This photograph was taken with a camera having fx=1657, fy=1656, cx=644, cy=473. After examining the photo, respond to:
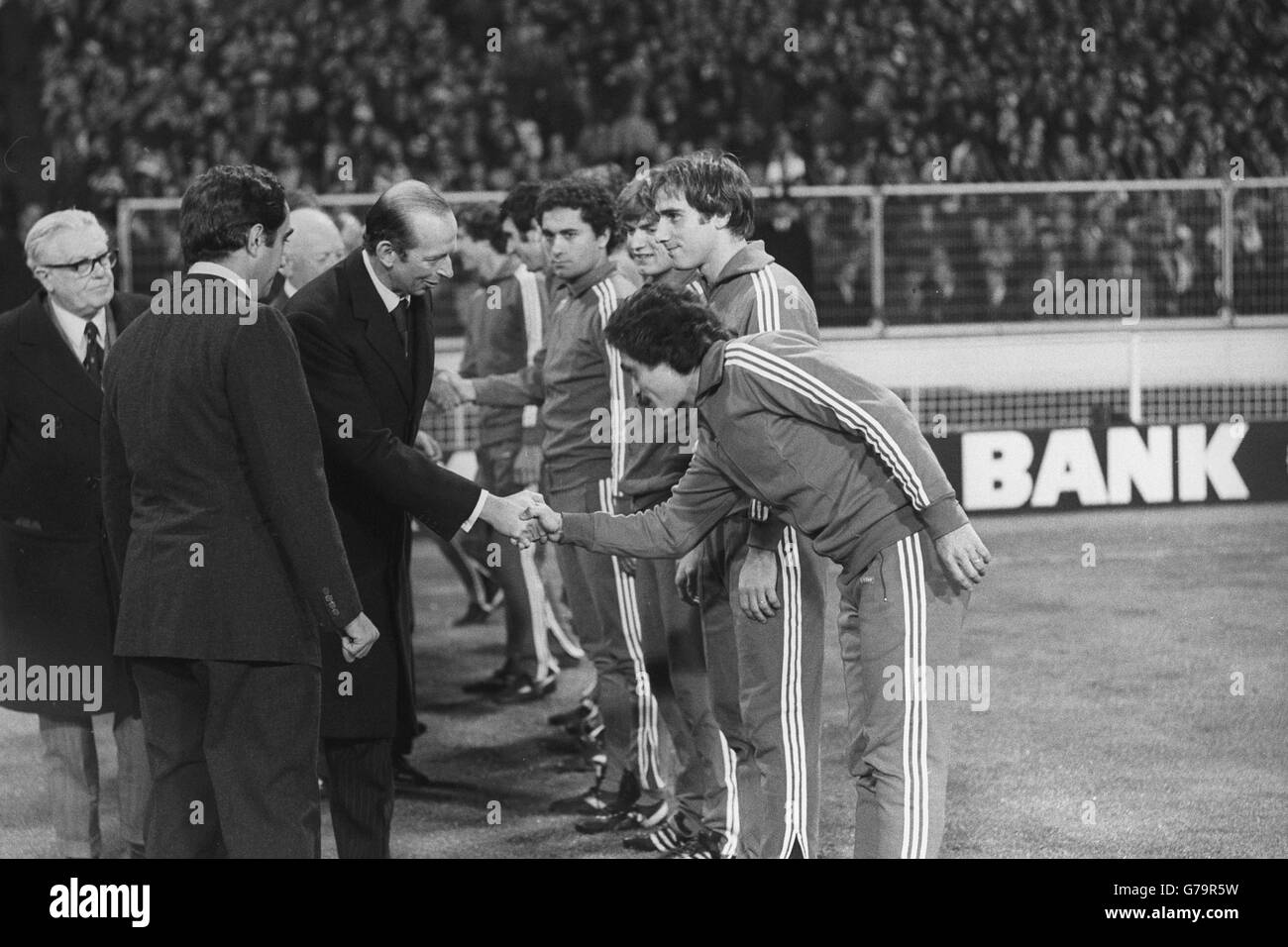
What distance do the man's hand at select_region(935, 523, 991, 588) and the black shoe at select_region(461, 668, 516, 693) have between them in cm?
392

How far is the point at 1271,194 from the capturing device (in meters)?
12.0

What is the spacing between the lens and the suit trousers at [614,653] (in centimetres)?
549

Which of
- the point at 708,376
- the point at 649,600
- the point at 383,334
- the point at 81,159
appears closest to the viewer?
the point at 708,376

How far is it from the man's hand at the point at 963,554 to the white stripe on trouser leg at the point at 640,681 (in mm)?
1753

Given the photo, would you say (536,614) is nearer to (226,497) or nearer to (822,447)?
(822,447)

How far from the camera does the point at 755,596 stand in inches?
170

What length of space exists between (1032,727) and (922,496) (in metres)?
2.91

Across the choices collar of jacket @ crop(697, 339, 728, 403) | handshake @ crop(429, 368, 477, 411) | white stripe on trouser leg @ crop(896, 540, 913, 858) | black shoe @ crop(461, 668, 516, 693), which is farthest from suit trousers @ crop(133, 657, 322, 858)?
black shoe @ crop(461, 668, 516, 693)

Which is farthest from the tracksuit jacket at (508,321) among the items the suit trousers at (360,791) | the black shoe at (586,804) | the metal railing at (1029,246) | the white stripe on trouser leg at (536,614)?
the metal railing at (1029,246)

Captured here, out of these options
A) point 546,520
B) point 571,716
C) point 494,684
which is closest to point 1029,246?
point 494,684

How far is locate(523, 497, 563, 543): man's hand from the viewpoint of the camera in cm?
437

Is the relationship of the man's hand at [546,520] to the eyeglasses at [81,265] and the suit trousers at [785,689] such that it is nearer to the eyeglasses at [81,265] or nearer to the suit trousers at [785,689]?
the suit trousers at [785,689]
